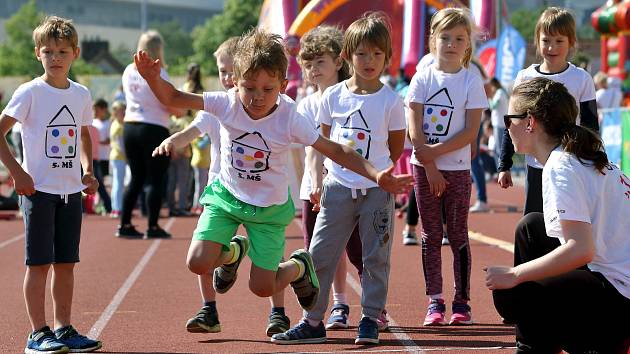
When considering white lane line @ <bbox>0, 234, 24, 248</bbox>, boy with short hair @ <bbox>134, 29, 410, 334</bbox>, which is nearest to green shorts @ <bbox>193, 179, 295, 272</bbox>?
boy with short hair @ <bbox>134, 29, 410, 334</bbox>

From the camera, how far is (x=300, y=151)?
12250 millimetres

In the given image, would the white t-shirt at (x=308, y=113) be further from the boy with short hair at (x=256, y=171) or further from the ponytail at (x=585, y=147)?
the ponytail at (x=585, y=147)

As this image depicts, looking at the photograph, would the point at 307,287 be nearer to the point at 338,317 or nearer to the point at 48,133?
the point at 338,317

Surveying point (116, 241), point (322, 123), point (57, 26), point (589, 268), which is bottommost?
point (116, 241)

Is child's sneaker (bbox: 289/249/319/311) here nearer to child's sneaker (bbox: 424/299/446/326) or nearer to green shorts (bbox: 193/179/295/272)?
green shorts (bbox: 193/179/295/272)

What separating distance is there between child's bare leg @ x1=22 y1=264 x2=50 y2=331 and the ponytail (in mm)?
2910

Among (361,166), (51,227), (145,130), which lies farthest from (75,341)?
(145,130)

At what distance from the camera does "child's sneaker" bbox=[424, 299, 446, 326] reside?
7094mm

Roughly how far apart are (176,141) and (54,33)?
891mm

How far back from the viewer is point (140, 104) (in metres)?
12.6

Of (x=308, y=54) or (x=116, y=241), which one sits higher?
(x=308, y=54)

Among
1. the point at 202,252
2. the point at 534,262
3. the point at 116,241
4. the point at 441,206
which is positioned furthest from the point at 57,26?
the point at 116,241

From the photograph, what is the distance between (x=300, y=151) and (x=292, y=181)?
3603 millimetres

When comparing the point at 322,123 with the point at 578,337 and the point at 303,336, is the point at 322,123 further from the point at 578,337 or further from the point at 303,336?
the point at 578,337
